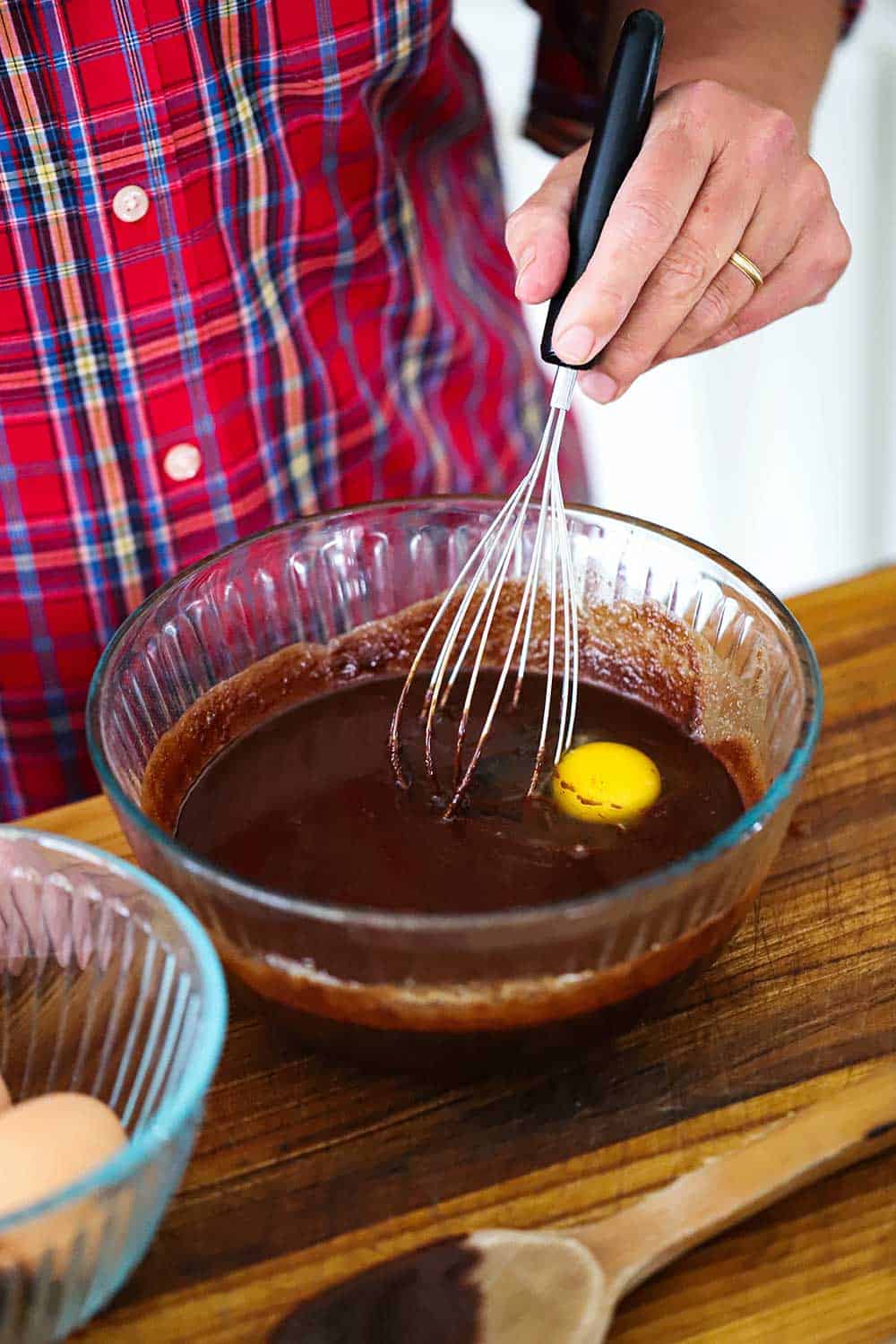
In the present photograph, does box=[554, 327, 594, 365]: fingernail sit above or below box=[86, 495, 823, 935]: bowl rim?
above

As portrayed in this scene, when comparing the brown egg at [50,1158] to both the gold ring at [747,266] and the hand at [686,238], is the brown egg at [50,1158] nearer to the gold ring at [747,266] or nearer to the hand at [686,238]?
the hand at [686,238]

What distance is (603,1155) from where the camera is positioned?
77 centimetres

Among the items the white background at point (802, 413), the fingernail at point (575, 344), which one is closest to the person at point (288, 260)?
the fingernail at point (575, 344)

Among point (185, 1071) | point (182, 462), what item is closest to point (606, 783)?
point (185, 1071)

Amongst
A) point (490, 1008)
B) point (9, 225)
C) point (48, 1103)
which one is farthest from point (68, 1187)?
point (9, 225)

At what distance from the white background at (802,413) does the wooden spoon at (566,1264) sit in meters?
1.81

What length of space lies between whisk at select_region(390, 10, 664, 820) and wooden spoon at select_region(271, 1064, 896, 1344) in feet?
0.91

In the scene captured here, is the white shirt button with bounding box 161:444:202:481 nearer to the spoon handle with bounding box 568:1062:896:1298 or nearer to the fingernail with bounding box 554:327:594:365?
the fingernail with bounding box 554:327:594:365

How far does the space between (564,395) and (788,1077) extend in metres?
0.45

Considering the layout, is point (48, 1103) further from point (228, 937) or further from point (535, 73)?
point (535, 73)

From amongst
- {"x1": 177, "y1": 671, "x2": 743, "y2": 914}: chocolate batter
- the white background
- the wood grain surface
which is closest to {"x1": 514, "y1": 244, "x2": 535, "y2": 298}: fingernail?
{"x1": 177, "y1": 671, "x2": 743, "y2": 914}: chocolate batter

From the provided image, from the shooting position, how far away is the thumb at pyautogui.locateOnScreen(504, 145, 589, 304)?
91cm

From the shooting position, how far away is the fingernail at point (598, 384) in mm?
980

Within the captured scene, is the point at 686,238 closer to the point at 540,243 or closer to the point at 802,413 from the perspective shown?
the point at 540,243
